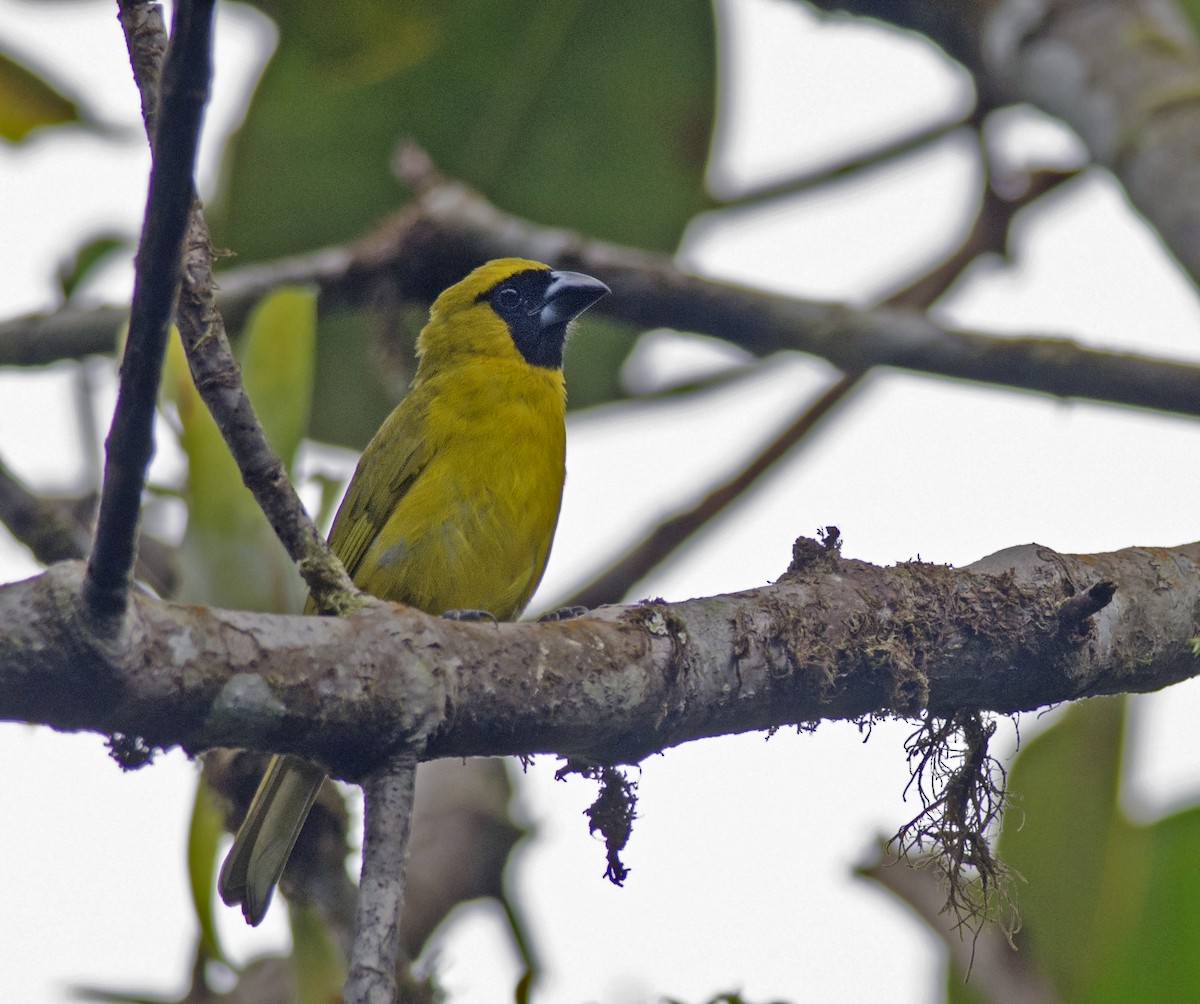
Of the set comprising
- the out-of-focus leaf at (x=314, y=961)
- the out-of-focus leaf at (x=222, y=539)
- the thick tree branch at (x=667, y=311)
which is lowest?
the out-of-focus leaf at (x=314, y=961)

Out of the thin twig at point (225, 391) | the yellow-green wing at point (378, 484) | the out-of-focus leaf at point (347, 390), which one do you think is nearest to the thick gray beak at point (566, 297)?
the yellow-green wing at point (378, 484)

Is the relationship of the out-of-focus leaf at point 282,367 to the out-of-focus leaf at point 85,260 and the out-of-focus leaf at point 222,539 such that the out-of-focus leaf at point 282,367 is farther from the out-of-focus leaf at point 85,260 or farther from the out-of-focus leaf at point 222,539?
the out-of-focus leaf at point 85,260

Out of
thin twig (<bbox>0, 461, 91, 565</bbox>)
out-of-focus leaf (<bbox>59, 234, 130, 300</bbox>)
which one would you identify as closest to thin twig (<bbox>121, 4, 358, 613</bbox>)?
thin twig (<bbox>0, 461, 91, 565</bbox>)

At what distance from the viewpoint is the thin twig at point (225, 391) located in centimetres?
196

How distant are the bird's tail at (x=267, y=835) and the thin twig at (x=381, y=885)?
1290 millimetres

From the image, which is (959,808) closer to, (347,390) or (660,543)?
(660,543)

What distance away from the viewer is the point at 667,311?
Result: 4.25m

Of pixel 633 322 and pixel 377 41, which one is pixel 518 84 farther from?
pixel 633 322

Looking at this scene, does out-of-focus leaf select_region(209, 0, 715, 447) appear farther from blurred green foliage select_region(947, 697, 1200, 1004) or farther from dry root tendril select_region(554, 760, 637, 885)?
dry root tendril select_region(554, 760, 637, 885)

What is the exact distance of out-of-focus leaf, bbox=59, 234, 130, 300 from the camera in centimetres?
474

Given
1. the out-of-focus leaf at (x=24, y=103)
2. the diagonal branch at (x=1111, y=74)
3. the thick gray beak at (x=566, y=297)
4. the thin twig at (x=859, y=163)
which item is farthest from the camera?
the thin twig at (x=859, y=163)

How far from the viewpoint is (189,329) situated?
204 centimetres

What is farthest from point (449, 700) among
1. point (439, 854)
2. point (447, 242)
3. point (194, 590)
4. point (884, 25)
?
point (884, 25)

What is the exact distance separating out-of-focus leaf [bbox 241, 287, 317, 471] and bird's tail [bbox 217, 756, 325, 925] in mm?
813
